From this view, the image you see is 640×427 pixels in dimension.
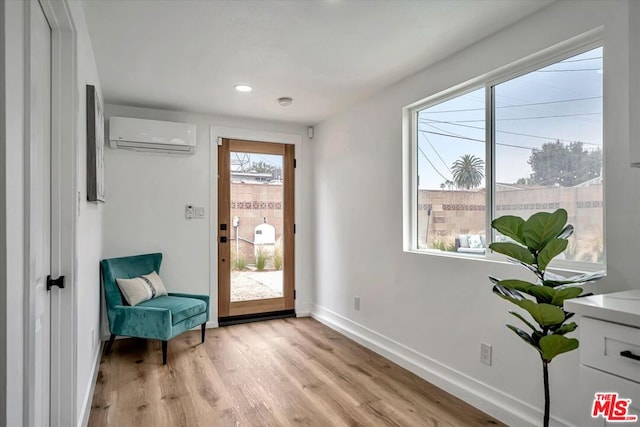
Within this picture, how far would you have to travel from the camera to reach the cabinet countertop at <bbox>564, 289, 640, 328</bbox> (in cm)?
119

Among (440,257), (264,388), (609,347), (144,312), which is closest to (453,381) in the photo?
(440,257)

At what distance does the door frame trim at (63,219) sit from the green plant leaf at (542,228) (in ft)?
6.92

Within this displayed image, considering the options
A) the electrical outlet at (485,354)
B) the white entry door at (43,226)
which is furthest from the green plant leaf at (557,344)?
the white entry door at (43,226)

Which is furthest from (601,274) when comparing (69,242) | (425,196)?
(69,242)

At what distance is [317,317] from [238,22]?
11.0ft

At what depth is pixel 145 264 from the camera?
150 inches

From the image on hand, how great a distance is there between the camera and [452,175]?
281 cm

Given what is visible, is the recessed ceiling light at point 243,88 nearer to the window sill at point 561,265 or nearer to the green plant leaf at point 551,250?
the window sill at point 561,265

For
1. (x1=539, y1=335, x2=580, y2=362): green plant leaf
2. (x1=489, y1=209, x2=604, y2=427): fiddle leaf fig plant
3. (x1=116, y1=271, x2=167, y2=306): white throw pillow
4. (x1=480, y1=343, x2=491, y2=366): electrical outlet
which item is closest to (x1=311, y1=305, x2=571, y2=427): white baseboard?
(x1=480, y1=343, x2=491, y2=366): electrical outlet

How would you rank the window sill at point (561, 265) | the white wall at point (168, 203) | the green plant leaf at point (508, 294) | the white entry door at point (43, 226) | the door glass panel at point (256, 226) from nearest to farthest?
the white entry door at point (43, 226)
the green plant leaf at point (508, 294)
the window sill at point (561, 265)
the white wall at point (168, 203)
the door glass panel at point (256, 226)

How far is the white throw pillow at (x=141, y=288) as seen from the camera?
339cm

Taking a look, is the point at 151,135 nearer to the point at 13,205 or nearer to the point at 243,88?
the point at 243,88

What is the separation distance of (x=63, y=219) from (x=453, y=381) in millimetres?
2546

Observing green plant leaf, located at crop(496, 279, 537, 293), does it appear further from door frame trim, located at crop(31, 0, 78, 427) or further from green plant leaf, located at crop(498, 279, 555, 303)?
door frame trim, located at crop(31, 0, 78, 427)
